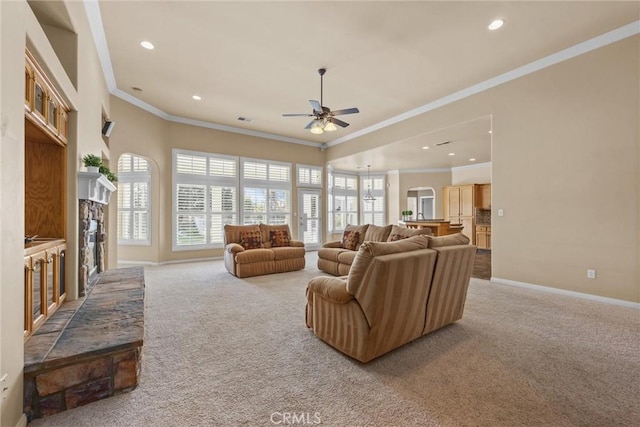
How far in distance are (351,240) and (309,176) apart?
12.3 ft

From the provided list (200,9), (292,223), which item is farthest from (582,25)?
(292,223)

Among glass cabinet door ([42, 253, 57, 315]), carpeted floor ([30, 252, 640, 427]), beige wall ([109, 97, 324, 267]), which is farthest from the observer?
beige wall ([109, 97, 324, 267])

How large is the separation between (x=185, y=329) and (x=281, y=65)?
12.4 ft

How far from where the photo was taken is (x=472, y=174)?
378 inches

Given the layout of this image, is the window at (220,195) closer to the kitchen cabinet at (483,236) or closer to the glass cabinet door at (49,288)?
the glass cabinet door at (49,288)

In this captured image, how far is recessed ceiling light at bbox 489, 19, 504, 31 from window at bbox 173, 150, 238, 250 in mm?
5974

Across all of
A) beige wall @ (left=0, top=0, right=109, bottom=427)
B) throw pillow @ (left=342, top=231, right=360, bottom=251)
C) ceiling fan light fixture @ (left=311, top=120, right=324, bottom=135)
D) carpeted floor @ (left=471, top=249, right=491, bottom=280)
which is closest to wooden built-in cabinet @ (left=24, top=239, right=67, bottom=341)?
beige wall @ (left=0, top=0, right=109, bottom=427)

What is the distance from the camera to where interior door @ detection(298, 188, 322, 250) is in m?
8.43

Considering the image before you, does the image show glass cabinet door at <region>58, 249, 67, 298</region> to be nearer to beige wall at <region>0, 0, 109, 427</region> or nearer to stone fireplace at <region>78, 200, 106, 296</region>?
stone fireplace at <region>78, 200, 106, 296</region>

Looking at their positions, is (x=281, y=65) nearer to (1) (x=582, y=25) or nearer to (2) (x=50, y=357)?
(1) (x=582, y=25)

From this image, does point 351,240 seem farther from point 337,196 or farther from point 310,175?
point 337,196

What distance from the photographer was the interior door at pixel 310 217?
8430 mm

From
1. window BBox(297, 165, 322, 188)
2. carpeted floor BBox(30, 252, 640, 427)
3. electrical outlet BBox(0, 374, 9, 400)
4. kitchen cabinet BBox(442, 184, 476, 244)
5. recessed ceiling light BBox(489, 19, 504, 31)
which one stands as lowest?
carpeted floor BBox(30, 252, 640, 427)

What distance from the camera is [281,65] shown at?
13.8 feet
